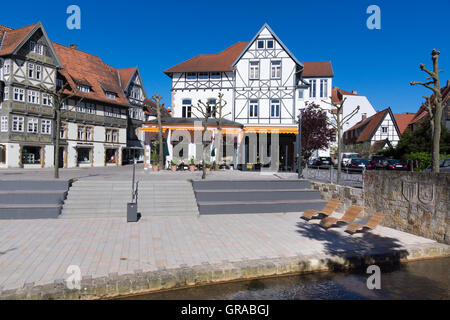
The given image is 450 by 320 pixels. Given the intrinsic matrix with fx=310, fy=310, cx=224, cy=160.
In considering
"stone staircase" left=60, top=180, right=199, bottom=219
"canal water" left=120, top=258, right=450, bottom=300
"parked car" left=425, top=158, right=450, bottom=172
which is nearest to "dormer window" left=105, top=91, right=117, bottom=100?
"stone staircase" left=60, top=180, right=199, bottom=219

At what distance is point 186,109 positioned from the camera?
30.4 meters

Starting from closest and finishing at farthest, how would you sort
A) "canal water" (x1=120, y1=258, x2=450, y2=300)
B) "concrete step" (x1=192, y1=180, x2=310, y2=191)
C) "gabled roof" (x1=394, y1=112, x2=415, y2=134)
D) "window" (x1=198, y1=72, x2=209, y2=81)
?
"canal water" (x1=120, y1=258, x2=450, y2=300)
"concrete step" (x1=192, y1=180, x2=310, y2=191)
"window" (x1=198, y1=72, x2=209, y2=81)
"gabled roof" (x1=394, y1=112, x2=415, y2=134)

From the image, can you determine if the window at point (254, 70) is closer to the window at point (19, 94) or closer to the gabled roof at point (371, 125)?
the window at point (19, 94)

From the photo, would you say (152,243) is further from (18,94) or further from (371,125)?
(371,125)

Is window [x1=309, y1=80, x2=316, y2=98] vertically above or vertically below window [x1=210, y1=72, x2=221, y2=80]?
above

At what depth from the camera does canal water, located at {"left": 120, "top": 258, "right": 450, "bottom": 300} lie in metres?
5.93

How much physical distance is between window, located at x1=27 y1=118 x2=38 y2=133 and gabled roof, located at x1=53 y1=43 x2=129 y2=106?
18.3 feet

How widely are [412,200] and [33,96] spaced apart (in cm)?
3351

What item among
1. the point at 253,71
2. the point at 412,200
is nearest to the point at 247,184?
the point at 412,200

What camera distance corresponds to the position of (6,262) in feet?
21.6

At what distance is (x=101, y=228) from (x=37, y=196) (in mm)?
3673

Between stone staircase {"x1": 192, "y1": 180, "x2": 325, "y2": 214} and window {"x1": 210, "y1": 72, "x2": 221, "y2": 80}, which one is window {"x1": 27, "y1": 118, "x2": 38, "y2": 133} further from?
stone staircase {"x1": 192, "y1": 180, "x2": 325, "y2": 214}

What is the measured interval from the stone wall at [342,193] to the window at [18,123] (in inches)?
1118
